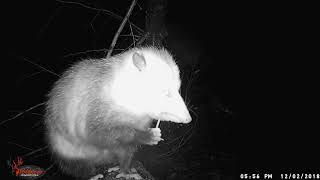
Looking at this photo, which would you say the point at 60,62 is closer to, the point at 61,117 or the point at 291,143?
the point at 61,117

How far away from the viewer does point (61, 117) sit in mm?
2568

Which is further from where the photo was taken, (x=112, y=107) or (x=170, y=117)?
(x=112, y=107)

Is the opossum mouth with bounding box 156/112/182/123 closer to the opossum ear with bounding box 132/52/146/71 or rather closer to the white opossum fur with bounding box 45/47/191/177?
the white opossum fur with bounding box 45/47/191/177

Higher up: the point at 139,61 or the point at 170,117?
the point at 139,61

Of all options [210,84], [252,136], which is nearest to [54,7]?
[210,84]

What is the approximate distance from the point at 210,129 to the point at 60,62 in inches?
89.7

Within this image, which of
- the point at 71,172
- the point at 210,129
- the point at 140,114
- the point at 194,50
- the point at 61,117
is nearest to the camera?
the point at 140,114

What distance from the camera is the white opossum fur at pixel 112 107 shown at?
7.55 ft

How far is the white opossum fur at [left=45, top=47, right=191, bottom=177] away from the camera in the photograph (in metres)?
2.30

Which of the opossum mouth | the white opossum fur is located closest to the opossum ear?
the white opossum fur

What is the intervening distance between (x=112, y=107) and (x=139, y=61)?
15.0 inches

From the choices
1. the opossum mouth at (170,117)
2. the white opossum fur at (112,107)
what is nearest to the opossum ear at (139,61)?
the white opossum fur at (112,107)

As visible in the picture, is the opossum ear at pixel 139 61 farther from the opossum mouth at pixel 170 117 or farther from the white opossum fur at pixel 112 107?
the opossum mouth at pixel 170 117

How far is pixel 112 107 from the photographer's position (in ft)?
7.80
